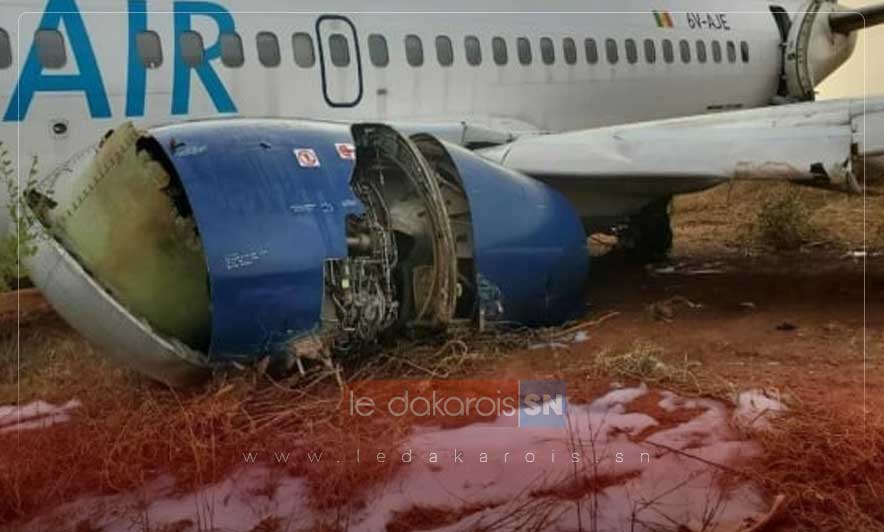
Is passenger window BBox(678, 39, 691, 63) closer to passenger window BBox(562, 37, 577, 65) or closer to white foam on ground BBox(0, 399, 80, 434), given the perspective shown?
passenger window BBox(562, 37, 577, 65)

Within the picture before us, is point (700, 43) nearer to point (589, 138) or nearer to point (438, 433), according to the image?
point (589, 138)

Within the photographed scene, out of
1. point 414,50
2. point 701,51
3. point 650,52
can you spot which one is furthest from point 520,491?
point 701,51

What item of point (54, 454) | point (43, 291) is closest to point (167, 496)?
point (54, 454)

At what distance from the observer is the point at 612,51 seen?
11680 mm

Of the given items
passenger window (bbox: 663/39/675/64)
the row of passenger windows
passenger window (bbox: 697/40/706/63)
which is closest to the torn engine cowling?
the row of passenger windows

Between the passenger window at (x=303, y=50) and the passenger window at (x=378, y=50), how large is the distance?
1.96 feet

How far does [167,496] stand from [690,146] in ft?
15.2

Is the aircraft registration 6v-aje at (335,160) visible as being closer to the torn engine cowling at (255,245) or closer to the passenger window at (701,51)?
the torn engine cowling at (255,245)

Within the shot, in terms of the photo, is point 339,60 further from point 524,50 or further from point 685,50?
point 685,50

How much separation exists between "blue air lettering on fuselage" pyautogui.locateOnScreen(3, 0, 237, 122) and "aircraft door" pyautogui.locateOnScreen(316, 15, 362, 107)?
0.85 metres

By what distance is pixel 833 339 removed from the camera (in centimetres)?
671

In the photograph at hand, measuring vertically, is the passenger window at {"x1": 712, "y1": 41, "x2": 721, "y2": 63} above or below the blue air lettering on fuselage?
below

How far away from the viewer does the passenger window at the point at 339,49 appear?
8852 mm

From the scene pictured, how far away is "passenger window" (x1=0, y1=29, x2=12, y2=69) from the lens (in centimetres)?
718
